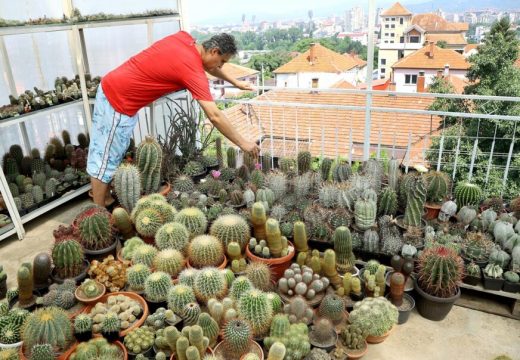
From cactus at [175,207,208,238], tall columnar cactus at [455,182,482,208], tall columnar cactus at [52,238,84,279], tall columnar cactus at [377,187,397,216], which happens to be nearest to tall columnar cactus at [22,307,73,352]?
tall columnar cactus at [52,238,84,279]

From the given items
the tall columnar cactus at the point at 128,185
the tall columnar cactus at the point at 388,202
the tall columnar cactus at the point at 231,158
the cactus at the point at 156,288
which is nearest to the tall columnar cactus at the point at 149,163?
the tall columnar cactus at the point at 128,185

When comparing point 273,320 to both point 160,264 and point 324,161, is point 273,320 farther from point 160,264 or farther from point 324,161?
point 324,161

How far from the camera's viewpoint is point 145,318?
2285mm

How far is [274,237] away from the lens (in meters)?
2.64

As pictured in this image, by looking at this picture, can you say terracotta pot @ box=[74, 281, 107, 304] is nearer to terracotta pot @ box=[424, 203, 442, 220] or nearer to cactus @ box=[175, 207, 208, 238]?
cactus @ box=[175, 207, 208, 238]

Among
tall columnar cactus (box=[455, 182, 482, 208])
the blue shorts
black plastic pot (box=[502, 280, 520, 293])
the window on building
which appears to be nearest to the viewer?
black plastic pot (box=[502, 280, 520, 293])

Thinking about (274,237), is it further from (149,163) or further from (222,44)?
(222,44)

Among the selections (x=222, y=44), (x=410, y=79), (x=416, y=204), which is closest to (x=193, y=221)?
(x=222, y=44)

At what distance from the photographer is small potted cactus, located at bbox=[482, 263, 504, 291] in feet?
8.04

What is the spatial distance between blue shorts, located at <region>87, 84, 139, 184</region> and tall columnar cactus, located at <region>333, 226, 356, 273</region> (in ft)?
6.60

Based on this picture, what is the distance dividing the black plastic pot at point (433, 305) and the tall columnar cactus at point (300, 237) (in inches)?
27.9

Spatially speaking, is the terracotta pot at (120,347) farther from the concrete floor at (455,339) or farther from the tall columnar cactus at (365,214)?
the tall columnar cactus at (365,214)

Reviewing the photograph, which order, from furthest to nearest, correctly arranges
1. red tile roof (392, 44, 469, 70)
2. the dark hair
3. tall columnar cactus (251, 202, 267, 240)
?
red tile roof (392, 44, 469, 70)
the dark hair
tall columnar cactus (251, 202, 267, 240)

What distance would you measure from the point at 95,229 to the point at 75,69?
2.66m
